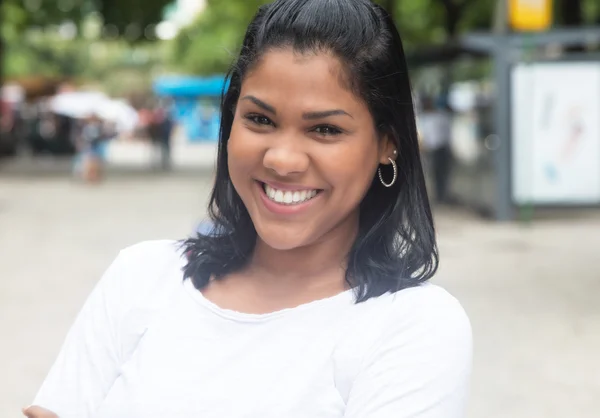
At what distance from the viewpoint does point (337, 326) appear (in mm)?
1619

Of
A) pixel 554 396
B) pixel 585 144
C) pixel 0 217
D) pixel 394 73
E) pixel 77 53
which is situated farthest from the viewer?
pixel 77 53

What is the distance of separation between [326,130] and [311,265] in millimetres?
259

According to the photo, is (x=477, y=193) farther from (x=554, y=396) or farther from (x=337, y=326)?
(x=337, y=326)

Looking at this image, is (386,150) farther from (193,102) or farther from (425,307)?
(193,102)

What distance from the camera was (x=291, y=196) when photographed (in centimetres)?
168

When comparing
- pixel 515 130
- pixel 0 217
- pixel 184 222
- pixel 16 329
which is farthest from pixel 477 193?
pixel 16 329

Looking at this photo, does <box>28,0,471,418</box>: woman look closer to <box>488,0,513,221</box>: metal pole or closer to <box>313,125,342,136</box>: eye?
<box>313,125,342,136</box>: eye

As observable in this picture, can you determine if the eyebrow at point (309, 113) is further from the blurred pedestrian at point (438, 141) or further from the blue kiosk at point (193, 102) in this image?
the blue kiosk at point (193, 102)

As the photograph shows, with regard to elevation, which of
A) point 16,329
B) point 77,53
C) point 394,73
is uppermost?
point 394,73

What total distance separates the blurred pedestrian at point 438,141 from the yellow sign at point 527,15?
275 centimetres

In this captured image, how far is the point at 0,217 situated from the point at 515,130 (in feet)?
23.2

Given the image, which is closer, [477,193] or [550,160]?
[550,160]

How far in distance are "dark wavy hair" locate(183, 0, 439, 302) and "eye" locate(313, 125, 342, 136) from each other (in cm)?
7

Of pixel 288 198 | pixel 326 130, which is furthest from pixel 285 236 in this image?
pixel 326 130
